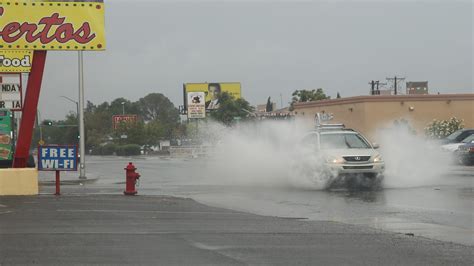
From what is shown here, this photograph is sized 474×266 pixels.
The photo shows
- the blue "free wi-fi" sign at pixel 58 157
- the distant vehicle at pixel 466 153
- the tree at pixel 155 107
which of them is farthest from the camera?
the tree at pixel 155 107

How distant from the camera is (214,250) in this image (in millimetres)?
8258

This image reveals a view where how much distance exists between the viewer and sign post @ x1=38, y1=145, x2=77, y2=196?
16.3 meters

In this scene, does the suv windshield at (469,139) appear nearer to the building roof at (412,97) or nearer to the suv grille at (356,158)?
the suv grille at (356,158)

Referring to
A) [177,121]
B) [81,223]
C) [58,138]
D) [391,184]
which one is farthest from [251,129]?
[177,121]

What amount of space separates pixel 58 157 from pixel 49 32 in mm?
3274

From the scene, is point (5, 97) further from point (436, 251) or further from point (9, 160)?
point (436, 251)

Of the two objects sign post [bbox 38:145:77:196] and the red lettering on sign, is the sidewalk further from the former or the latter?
the red lettering on sign

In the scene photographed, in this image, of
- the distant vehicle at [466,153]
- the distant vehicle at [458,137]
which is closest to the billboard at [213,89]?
the distant vehicle at [458,137]

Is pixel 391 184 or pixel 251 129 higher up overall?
pixel 251 129

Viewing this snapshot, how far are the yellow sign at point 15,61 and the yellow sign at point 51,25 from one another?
34.4 feet

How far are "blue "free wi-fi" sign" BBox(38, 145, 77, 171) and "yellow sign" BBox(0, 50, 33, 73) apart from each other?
1069 cm

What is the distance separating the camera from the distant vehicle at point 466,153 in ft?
90.4

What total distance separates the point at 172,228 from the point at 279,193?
7.48 metres

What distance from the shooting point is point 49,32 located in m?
16.1
